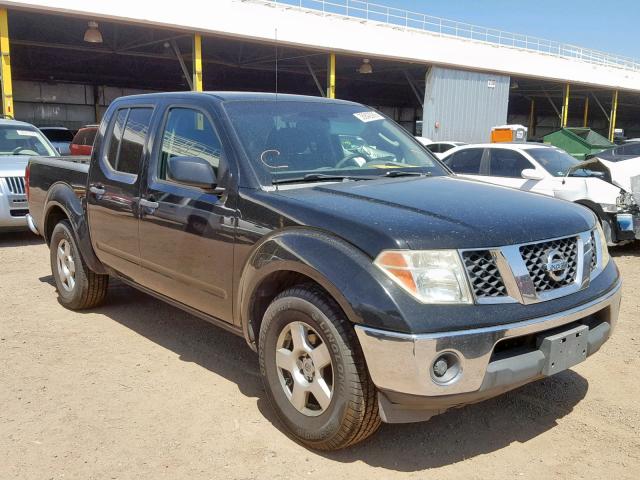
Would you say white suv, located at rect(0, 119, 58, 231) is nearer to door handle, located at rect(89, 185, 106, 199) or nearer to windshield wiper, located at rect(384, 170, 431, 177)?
door handle, located at rect(89, 185, 106, 199)

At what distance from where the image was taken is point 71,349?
454 centimetres

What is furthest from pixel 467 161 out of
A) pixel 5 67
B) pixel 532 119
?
pixel 532 119

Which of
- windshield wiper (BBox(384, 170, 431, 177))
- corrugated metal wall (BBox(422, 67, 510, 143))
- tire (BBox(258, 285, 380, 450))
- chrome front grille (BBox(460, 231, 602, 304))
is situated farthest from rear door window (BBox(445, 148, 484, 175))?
corrugated metal wall (BBox(422, 67, 510, 143))

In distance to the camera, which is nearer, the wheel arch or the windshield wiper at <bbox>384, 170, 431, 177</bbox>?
the wheel arch

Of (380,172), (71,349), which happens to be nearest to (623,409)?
(380,172)

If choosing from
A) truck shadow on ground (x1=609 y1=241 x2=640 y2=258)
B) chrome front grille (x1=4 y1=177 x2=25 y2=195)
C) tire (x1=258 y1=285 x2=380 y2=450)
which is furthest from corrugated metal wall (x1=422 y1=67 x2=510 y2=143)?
tire (x1=258 y1=285 x2=380 y2=450)

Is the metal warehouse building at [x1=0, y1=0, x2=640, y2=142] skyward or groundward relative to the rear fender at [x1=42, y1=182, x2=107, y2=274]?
skyward

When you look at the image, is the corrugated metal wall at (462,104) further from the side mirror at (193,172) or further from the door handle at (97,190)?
the side mirror at (193,172)

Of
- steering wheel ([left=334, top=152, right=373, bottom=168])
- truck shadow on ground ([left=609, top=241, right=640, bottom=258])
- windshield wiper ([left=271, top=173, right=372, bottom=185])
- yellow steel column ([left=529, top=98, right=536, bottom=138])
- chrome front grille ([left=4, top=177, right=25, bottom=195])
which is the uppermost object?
yellow steel column ([left=529, top=98, right=536, bottom=138])

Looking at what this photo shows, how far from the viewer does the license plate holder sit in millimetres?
2746

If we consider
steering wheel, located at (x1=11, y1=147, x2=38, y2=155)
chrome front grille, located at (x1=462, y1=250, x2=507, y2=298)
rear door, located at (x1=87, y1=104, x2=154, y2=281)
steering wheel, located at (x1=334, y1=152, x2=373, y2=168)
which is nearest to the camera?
chrome front grille, located at (x1=462, y1=250, x2=507, y2=298)

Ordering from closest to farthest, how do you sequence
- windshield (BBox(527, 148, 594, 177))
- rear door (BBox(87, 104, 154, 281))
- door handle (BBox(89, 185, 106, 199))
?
rear door (BBox(87, 104, 154, 281))
door handle (BBox(89, 185, 106, 199))
windshield (BBox(527, 148, 594, 177))

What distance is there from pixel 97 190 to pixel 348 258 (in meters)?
2.84

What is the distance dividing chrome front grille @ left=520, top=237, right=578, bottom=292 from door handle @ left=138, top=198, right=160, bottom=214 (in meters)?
2.42
